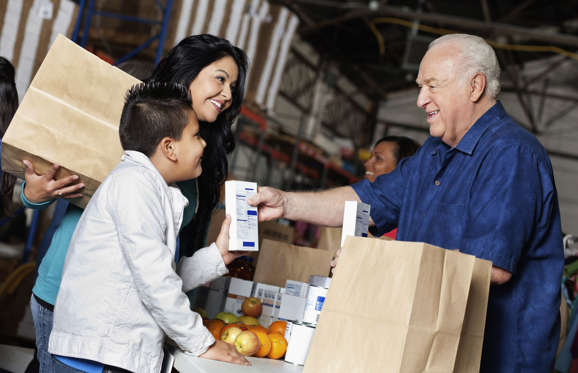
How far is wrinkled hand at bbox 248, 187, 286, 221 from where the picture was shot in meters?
2.03

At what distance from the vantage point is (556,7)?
12047mm

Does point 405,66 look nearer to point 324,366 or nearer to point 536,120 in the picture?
point 536,120

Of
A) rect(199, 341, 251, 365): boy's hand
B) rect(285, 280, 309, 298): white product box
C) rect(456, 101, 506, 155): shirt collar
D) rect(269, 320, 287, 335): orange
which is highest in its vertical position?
rect(456, 101, 506, 155): shirt collar

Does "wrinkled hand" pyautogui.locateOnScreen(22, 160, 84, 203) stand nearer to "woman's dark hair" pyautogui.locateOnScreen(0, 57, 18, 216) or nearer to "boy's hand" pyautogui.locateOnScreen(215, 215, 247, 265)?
"boy's hand" pyautogui.locateOnScreen(215, 215, 247, 265)

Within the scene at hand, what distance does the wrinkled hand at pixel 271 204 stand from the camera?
203cm

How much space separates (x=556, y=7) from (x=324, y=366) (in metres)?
12.4

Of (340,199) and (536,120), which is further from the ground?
(536,120)

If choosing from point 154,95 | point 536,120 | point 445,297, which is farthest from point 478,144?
point 536,120

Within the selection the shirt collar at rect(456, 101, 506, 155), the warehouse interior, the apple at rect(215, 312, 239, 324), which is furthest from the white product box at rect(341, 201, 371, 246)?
the warehouse interior

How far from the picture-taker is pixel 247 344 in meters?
1.88

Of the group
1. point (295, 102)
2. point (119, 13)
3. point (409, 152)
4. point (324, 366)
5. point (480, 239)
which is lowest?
point (324, 366)

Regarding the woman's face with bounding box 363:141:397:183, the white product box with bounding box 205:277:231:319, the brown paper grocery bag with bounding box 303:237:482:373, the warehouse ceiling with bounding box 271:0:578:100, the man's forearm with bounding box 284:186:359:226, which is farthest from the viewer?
the warehouse ceiling with bounding box 271:0:578:100

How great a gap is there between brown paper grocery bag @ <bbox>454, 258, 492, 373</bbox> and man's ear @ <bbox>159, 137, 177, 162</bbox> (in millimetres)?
952

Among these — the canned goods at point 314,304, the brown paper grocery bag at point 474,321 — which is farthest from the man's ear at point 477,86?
the canned goods at point 314,304
